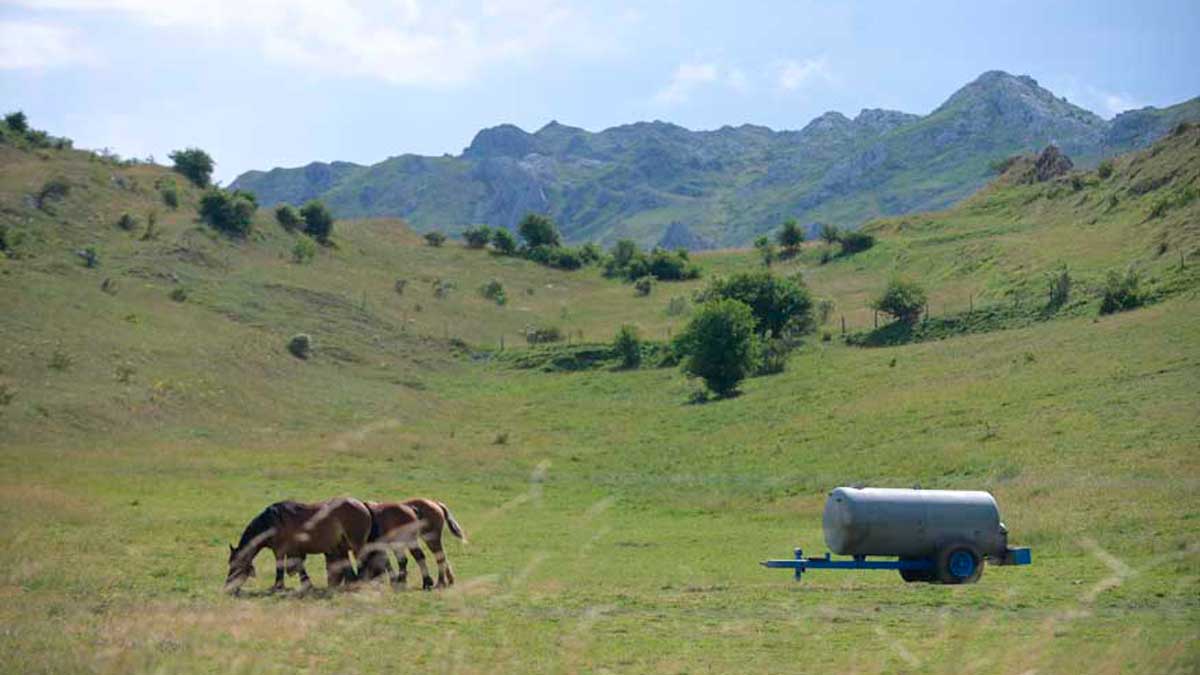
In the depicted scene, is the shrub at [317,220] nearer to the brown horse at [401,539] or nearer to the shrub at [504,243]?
the shrub at [504,243]

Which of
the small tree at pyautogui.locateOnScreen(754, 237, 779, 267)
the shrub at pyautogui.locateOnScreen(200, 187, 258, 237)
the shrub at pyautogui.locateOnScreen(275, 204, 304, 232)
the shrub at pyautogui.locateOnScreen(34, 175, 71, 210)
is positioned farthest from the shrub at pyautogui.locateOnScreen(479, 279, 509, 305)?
the shrub at pyautogui.locateOnScreen(34, 175, 71, 210)

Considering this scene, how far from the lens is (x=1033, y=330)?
75625mm

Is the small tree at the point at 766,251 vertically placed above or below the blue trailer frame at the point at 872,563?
above

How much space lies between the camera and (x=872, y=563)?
2486cm

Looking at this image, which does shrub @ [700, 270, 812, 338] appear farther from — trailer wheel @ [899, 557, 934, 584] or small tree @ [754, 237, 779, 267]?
trailer wheel @ [899, 557, 934, 584]

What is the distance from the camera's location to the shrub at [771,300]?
9281cm

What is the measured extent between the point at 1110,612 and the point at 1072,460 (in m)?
23.8

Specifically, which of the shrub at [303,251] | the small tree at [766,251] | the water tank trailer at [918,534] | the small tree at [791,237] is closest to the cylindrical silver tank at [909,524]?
the water tank trailer at [918,534]

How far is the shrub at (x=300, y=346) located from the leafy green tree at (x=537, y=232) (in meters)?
65.2

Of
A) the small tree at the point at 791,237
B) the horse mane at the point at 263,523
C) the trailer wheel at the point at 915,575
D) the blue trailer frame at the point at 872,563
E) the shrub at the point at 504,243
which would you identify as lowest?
the trailer wheel at the point at 915,575

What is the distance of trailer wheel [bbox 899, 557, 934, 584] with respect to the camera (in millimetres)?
24734

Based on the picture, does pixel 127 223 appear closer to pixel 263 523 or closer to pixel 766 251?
pixel 766 251

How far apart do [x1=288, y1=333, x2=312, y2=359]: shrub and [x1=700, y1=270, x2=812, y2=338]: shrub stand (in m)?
32.4

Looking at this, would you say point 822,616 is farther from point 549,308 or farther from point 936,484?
point 549,308
